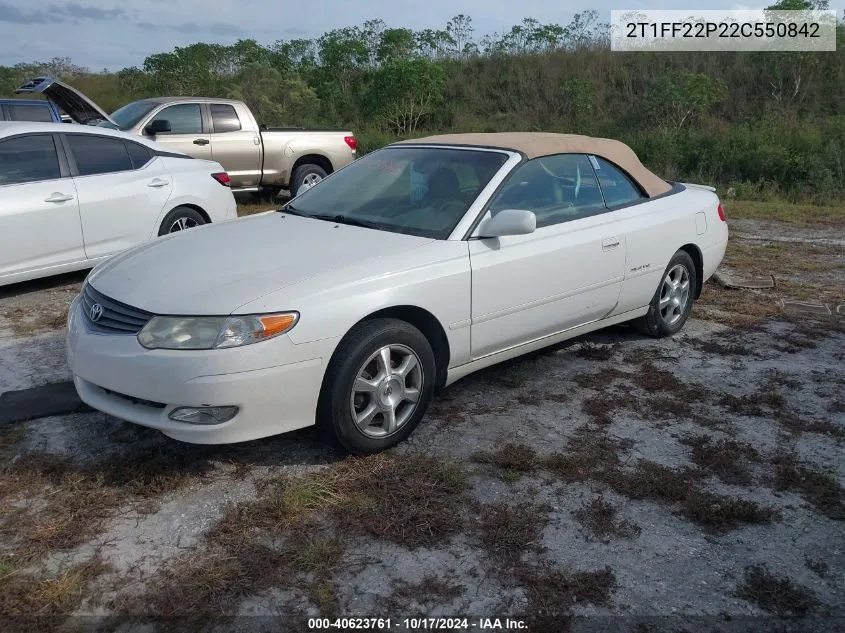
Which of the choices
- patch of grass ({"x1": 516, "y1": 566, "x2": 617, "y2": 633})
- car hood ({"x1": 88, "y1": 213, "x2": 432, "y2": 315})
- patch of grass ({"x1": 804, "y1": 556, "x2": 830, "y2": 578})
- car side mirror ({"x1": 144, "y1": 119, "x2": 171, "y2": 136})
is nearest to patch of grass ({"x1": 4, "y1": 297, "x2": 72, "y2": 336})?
car hood ({"x1": 88, "y1": 213, "x2": 432, "y2": 315})

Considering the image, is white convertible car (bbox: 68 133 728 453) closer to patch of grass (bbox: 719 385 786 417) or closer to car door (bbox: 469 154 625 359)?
car door (bbox: 469 154 625 359)

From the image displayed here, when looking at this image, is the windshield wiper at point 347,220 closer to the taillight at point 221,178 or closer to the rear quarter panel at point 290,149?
the taillight at point 221,178

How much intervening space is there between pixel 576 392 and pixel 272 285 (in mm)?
2157

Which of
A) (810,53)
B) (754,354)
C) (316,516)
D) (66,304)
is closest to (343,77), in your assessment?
(810,53)

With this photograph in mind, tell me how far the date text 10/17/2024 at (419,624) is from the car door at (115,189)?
5214 mm

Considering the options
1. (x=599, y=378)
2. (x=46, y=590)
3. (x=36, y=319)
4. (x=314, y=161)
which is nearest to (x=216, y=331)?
(x=46, y=590)

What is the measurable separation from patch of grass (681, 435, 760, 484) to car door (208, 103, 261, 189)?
29.7 feet

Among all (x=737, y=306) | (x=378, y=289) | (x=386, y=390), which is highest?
(x=378, y=289)

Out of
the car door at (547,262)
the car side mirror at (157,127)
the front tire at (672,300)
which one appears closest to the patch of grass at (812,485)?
the car door at (547,262)

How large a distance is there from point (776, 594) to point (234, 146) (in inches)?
405

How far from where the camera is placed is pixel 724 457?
13.3 feet

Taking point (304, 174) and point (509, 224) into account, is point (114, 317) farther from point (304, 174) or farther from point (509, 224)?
point (304, 174)

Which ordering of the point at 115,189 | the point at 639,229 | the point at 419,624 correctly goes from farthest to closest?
the point at 115,189, the point at 639,229, the point at 419,624

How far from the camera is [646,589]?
9.88 feet
